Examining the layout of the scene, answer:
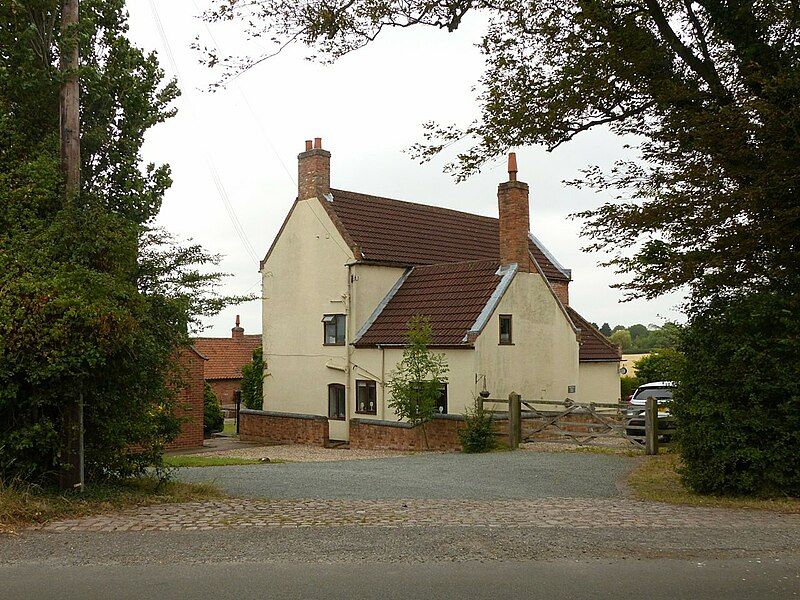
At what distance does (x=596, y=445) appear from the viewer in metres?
21.5

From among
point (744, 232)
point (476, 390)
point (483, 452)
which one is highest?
point (744, 232)

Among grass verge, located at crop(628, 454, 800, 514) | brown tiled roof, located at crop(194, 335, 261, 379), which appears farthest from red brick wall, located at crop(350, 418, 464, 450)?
brown tiled roof, located at crop(194, 335, 261, 379)

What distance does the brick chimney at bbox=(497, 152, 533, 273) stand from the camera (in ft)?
90.2

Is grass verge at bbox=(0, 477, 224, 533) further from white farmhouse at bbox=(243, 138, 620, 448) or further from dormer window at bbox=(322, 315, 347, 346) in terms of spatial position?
dormer window at bbox=(322, 315, 347, 346)

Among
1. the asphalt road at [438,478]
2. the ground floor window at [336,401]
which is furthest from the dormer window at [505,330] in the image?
the asphalt road at [438,478]

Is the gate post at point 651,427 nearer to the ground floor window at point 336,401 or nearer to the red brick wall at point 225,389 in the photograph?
the ground floor window at point 336,401

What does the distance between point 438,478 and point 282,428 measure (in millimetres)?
16093

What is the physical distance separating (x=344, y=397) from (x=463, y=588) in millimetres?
23905

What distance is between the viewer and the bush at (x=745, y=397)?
11.2 m

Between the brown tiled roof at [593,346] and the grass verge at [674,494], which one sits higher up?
the brown tiled roof at [593,346]

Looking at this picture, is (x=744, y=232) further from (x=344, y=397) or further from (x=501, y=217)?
(x=344, y=397)

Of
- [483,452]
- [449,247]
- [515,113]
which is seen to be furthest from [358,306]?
[515,113]

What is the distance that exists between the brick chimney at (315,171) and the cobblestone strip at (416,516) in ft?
71.2

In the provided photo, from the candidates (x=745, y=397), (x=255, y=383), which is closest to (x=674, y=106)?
(x=745, y=397)
